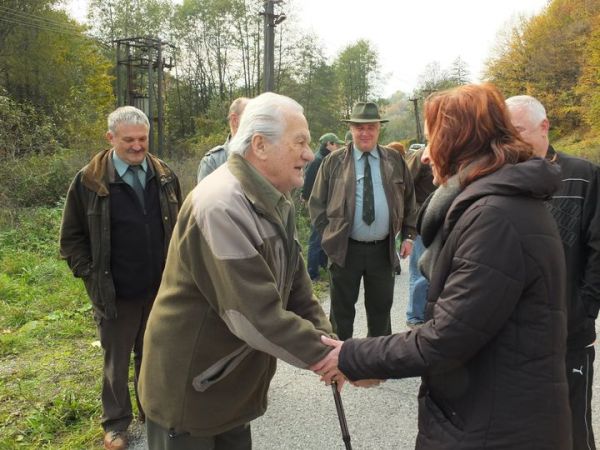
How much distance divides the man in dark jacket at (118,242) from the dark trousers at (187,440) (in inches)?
51.5

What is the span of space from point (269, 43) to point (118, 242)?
12215mm

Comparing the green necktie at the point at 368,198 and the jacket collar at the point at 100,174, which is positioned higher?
the jacket collar at the point at 100,174

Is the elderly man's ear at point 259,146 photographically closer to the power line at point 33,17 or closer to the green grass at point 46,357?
the green grass at point 46,357

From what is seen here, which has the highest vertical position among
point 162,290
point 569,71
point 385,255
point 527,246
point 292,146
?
point 569,71

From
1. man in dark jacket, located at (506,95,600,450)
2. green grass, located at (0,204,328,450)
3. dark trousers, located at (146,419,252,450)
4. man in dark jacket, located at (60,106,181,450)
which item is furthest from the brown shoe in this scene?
man in dark jacket, located at (506,95,600,450)

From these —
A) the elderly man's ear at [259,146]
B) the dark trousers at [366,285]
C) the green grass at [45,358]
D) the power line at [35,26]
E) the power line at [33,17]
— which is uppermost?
the power line at [33,17]

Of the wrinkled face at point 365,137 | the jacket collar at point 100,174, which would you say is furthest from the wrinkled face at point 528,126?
the jacket collar at point 100,174

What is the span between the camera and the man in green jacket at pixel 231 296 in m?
1.72

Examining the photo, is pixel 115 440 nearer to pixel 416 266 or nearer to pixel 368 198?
pixel 368 198

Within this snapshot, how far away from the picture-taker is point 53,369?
4.39 m

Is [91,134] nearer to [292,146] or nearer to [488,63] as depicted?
[292,146]

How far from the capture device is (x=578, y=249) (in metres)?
2.64

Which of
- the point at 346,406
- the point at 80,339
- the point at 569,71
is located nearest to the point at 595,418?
the point at 346,406

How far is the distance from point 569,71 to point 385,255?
42.7 m
